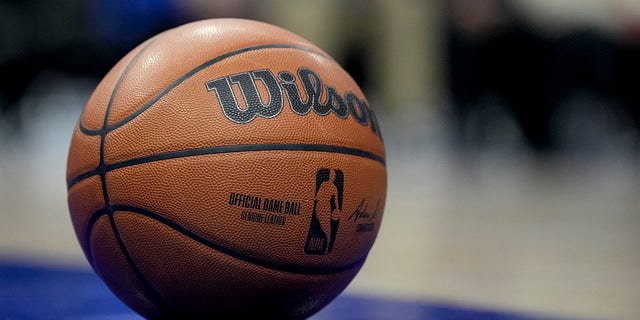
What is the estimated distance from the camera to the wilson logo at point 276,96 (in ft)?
5.86

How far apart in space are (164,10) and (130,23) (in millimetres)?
374

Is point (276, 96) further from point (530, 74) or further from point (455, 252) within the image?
point (530, 74)

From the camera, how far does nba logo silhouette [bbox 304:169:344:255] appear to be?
179cm

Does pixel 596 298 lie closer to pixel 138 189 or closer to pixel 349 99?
pixel 349 99

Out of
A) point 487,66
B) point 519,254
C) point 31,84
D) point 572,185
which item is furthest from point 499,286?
point 31,84

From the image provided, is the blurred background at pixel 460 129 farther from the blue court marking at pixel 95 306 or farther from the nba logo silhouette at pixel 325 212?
the nba logo silhouette at pixel 325 212


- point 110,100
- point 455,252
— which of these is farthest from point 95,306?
point 455,252

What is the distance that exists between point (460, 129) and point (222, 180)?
26.9 feet

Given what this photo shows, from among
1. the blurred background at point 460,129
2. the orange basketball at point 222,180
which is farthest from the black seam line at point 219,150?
the blurred background at point 460,129

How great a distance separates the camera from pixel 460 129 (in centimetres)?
977

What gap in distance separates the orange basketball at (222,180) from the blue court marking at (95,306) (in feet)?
1.15

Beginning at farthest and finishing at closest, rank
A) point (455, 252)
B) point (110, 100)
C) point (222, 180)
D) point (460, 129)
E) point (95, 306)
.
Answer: point (460, 129), point (455, 252), point (95, 306), point (110, 100), point (222, 180)

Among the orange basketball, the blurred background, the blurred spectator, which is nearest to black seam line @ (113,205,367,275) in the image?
the orange basketball

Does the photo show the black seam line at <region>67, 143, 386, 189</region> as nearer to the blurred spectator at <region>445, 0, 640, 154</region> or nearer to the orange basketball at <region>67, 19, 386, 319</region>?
the orange basketball at <region>67, 19, 386, 319</region>
